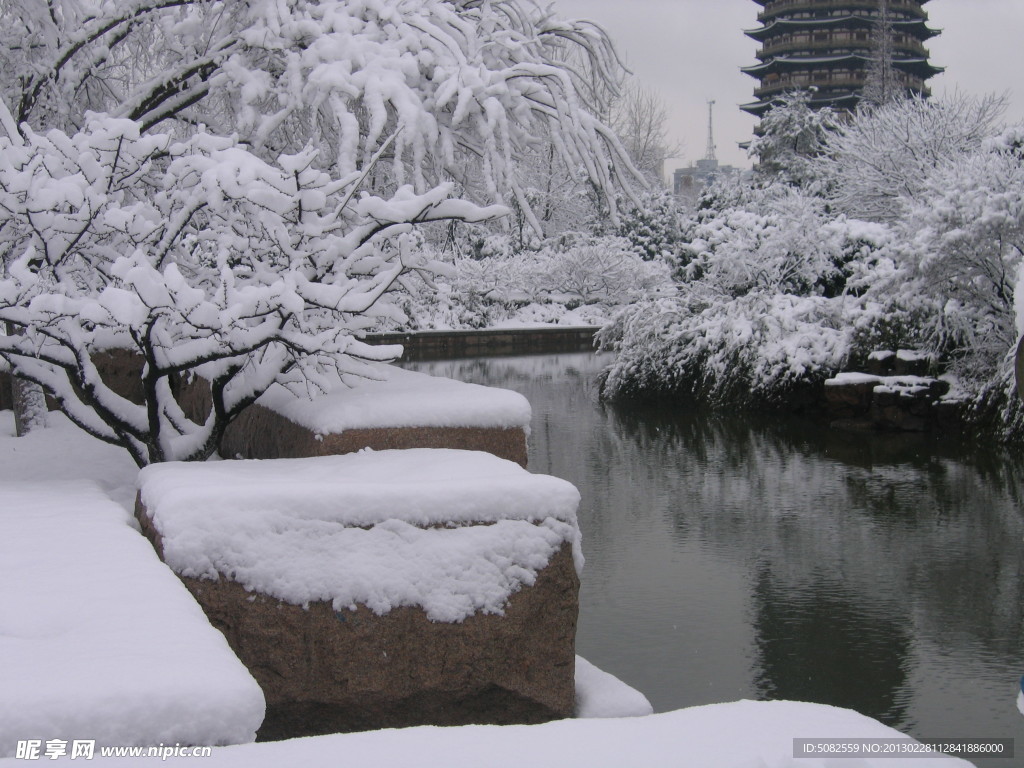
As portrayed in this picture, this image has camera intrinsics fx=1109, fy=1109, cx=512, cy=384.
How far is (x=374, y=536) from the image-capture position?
163 inches

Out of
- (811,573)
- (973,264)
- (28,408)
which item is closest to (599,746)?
(811,573)

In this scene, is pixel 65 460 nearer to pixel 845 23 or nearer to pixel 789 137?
pixel 789 137

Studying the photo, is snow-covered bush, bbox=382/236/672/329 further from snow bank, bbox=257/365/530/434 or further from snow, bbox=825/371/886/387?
snow bank, bbox=257/365/530/434

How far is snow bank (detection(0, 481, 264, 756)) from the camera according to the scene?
2412 mm

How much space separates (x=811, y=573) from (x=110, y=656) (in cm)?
598

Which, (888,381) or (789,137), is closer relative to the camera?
(888,381)

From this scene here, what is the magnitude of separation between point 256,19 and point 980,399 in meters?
10.1

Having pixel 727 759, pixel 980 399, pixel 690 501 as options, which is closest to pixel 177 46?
pixel 690 501

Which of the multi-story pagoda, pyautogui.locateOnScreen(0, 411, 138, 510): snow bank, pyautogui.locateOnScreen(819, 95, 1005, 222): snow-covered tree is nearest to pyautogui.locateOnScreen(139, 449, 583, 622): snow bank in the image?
pyautogui.locateOnScreen(0, 411, 138, 510): snow bank

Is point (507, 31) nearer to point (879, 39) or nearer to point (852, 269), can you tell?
point (852, 269)

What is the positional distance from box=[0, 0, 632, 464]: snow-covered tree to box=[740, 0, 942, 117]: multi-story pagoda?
184 ft

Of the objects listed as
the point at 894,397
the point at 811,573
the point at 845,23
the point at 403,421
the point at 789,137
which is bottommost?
the point at 811,573

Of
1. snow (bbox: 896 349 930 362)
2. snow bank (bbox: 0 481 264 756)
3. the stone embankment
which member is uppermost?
snow (bbox: 896 349 930 362)

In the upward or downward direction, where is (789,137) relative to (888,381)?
upward
